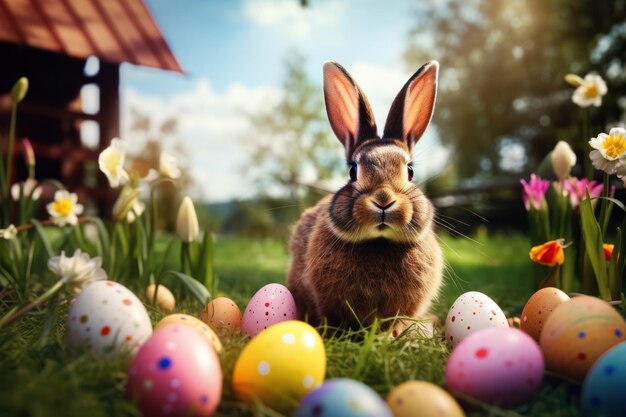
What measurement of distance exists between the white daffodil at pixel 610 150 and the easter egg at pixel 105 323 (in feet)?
6.72

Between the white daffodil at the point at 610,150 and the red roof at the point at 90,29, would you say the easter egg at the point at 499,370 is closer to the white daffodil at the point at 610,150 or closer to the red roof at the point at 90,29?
the white daffodil at the point at 610,150

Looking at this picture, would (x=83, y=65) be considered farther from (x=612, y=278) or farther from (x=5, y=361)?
(x=612, y=278)

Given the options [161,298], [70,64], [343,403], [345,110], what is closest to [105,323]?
[343,403]

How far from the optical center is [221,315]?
2.26m

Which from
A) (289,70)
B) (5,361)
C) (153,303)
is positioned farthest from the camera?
(289,70)

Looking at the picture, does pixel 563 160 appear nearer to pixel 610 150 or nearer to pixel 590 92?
pixel 590 92

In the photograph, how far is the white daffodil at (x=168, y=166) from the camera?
2.85 m

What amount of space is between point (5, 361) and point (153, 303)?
0.98 meters

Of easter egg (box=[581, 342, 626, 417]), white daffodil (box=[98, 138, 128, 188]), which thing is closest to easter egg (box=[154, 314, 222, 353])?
white daffodil (box=[98, 138, 128, 188])

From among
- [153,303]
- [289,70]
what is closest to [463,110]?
[289,70]

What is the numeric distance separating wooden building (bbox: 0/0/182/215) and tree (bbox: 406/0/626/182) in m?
10.5

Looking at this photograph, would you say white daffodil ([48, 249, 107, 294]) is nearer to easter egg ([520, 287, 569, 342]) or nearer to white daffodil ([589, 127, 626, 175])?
easter egg ([520, 287, 569, 342])

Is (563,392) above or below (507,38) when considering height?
below

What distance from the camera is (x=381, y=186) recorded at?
6.54 ft
